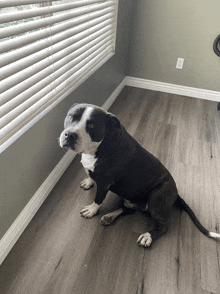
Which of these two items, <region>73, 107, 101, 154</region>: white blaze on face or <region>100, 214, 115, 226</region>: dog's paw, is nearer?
A: <region>73, 107, 101, 154</region>: white blaze on face

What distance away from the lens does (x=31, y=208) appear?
1.49 meters

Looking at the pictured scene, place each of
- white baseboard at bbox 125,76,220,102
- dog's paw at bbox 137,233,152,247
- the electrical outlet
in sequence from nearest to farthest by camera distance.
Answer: dog's paw at bbox 137,233,152,247
the electrical outlet
white baseboard at bbox 125,76,220,102

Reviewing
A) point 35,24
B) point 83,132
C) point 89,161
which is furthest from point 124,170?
point 35,24

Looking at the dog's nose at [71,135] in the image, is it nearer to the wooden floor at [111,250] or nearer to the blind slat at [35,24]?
the blind slat at [35,24]

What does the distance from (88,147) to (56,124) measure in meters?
0.53

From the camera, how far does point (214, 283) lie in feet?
4.16

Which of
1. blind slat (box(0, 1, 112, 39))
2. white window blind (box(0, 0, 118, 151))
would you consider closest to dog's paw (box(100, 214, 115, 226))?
white window blind (box(0, 0, 118, 151))

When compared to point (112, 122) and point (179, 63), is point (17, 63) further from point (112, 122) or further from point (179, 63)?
point (179, 63)

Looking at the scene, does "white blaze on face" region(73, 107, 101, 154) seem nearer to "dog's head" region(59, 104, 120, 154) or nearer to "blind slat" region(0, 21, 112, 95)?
"dog's head" region(59, 104, 120, 154)

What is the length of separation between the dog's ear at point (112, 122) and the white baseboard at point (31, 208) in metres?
0.71

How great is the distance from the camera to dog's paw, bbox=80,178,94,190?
1.74 meters

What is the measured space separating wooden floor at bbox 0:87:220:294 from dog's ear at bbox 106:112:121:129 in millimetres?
664

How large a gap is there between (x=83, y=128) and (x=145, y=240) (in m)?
0.79

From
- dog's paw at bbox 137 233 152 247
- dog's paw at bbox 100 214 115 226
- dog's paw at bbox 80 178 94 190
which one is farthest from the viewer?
dog's paw at bbox 80 178 94 190
